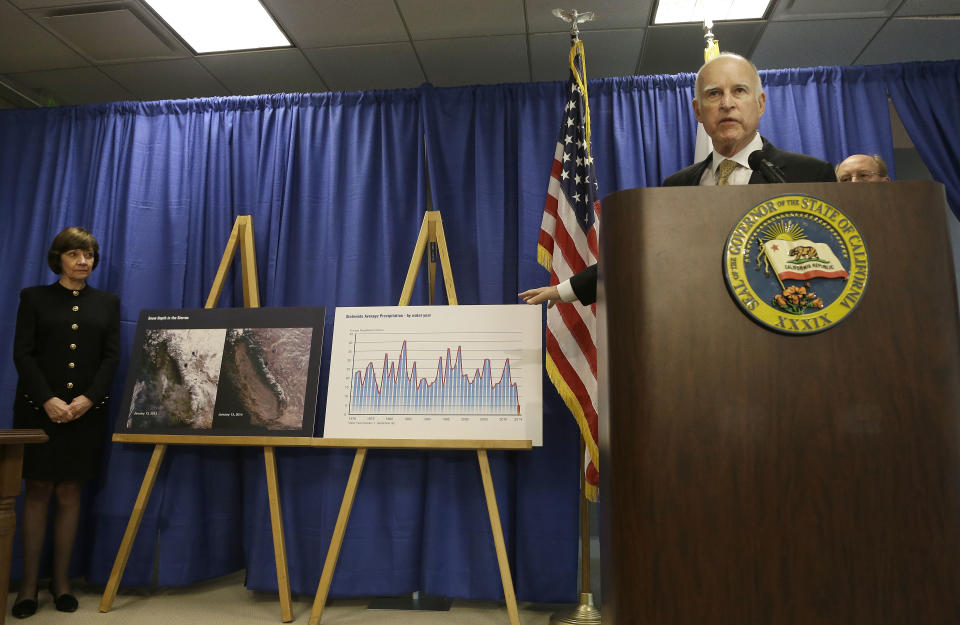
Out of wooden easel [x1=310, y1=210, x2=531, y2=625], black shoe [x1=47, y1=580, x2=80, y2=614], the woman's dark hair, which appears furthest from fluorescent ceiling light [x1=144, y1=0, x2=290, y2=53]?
black shoe [x1=47, y1=580, x2=80, y2=614]

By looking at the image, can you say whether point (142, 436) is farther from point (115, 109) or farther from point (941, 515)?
point (941, 515)

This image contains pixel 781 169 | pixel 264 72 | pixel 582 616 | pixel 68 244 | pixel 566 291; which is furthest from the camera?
pixel 264 72

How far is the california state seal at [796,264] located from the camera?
0.87m

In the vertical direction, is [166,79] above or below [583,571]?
above

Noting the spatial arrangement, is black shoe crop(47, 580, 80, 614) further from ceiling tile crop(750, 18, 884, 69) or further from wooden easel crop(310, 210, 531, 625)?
ceiling tile crop(750, 18, 884, 69)

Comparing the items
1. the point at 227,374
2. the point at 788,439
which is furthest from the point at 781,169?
the point at 227,374

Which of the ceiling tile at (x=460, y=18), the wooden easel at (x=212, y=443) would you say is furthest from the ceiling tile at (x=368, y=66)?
the wooden easel at (x=212, y=443)

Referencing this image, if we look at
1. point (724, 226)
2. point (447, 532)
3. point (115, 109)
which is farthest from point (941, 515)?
point (115, 109)

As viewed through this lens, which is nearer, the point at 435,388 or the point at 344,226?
the point at 435,388

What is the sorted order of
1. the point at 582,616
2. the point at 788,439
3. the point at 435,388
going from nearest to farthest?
1. the point at 788,439
2. the point at 582,616
3. the point at 435,388

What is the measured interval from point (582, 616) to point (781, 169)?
69.7 inches

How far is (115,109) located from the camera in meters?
3.37

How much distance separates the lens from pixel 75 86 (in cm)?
362

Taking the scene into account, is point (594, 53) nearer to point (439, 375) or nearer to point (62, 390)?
point (439, 375)
